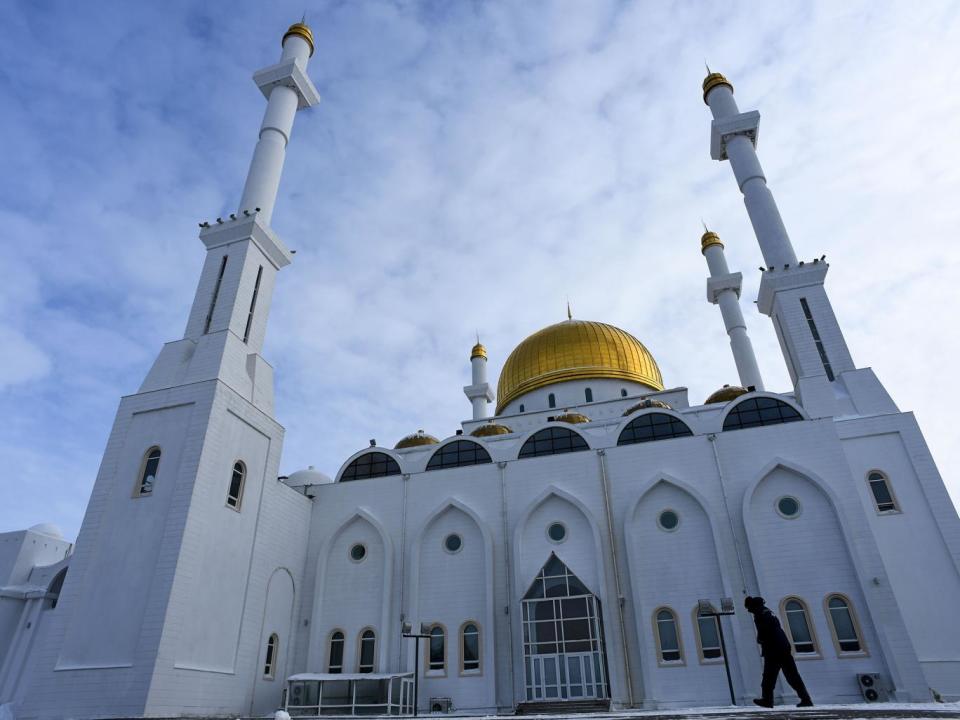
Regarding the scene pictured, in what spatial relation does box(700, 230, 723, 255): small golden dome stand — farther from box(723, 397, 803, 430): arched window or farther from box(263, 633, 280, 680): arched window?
box(263, 633, 280, 680): arched window

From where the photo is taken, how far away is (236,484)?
16.4 meters

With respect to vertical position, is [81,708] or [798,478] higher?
[798,478]

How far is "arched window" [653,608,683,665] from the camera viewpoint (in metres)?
15.1

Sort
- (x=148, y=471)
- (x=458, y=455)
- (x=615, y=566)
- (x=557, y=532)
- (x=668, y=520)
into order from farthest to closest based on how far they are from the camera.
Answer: (x=458, y=455) → (x=557, y=532) → (x=668, y=520) → (x=615, y=566) → (x=148, y=471)

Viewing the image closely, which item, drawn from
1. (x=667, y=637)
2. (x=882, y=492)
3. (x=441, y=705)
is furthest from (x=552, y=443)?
(x=882, y=492)

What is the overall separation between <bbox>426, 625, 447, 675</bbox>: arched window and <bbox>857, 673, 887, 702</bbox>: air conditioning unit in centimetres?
953

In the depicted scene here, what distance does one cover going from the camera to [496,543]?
17.6 meters

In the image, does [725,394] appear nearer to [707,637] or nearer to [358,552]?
[707,637]

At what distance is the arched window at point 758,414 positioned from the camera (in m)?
17.7

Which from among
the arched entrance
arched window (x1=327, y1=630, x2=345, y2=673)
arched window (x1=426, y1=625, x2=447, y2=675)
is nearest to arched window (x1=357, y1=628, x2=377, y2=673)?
arched window (x1=327, y1=630, x2=345, y2=673)

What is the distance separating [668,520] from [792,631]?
144 inches

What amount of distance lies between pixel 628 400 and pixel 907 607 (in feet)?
40.7

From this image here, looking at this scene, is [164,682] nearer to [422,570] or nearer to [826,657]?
[422,570]

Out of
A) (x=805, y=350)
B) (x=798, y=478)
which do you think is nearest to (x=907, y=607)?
(x=798, y=478)
